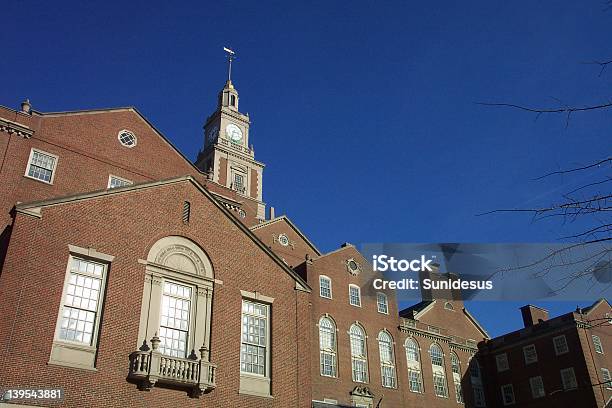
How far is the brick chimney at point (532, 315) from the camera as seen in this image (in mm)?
56375

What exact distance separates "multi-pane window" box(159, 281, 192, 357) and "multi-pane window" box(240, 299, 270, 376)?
2507mm

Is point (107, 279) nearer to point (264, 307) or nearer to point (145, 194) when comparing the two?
point (145, 194)

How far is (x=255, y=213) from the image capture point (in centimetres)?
6184

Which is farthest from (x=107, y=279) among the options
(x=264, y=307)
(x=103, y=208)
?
(x=264, y=307)

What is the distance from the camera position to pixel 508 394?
169 ft

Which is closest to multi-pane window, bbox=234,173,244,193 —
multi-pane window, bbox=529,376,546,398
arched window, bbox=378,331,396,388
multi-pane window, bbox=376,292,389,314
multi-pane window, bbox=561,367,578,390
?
multi-pane window, bbox=376,292,389,314

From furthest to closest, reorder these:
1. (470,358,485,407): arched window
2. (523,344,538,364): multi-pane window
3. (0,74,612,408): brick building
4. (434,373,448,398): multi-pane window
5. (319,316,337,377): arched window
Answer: (523,344,538,364): multi-pane window
(470,358,485,407): arched window
(434,373,448,398): multi-pane window
(319,316,337,377): arched window
(0,74,612,408): brick building

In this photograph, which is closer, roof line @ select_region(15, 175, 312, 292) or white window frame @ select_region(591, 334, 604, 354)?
roof line @ select_region(15, 175, 312, 292)

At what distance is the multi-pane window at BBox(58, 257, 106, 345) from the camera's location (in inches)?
743

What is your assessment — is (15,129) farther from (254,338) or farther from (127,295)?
(254,338)

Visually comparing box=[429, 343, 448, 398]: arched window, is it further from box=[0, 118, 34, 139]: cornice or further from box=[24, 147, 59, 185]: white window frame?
box=[0, 118, 34, 139]: cornice

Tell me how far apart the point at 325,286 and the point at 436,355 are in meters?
12.7

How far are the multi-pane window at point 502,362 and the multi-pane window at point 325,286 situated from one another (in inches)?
823

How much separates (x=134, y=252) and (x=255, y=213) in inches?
1603
